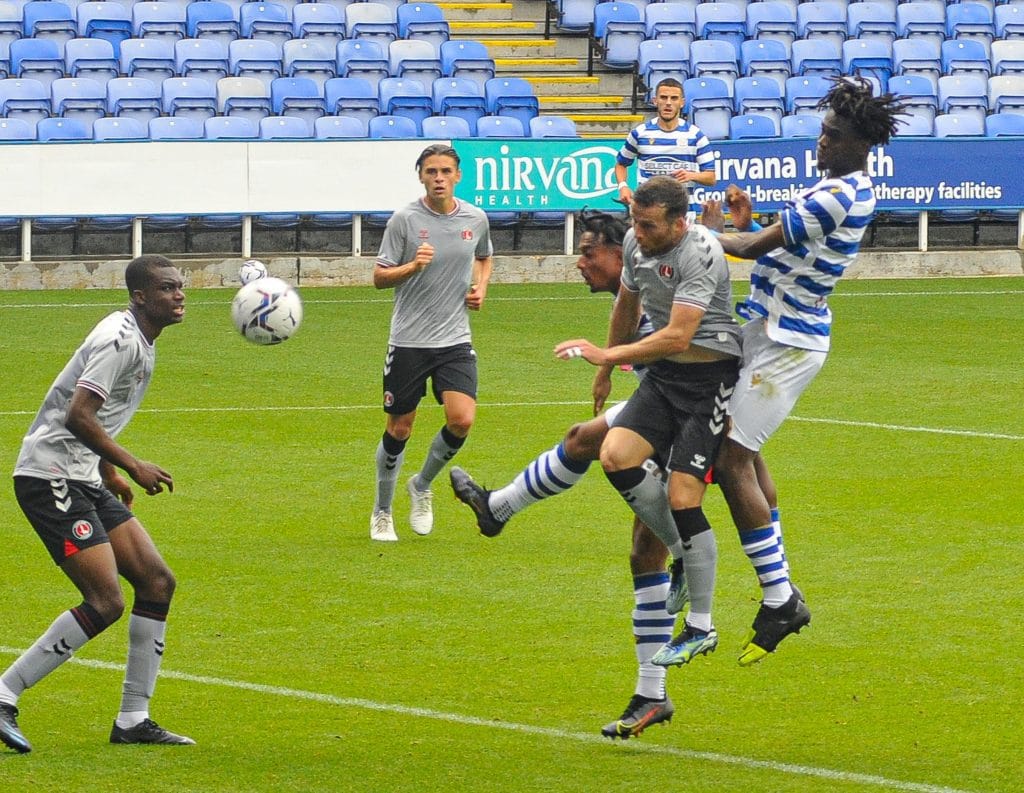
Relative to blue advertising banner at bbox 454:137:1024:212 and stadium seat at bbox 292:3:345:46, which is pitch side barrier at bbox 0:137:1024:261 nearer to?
blue advertising banner at bbox 454:137:1024:212

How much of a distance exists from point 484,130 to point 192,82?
4.10 meters

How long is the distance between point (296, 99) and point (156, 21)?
2615 mm

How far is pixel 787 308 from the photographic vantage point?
7.36 meters

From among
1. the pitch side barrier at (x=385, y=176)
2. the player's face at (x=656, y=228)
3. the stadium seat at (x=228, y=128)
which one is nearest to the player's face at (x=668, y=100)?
the pitch side barrier at (x=385, y=176)

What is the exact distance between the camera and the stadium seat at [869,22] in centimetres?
2945

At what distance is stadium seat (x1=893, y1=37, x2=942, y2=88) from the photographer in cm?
2883

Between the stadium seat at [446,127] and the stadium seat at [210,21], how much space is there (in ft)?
11.7

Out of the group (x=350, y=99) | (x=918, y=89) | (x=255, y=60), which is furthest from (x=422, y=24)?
(x=918, y=89)

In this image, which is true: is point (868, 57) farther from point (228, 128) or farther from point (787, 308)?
point (787, 308)

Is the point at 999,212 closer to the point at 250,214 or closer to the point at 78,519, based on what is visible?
the point at 250,214

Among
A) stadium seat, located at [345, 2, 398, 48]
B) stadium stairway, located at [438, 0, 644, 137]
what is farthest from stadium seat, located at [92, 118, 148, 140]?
stadium stairway, located at [438, 0, 644, 137]

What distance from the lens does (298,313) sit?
8.73 m

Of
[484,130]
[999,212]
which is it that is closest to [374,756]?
[484,130]

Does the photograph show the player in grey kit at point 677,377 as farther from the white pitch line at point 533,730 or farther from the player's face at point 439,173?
the player's face at point 439,173
